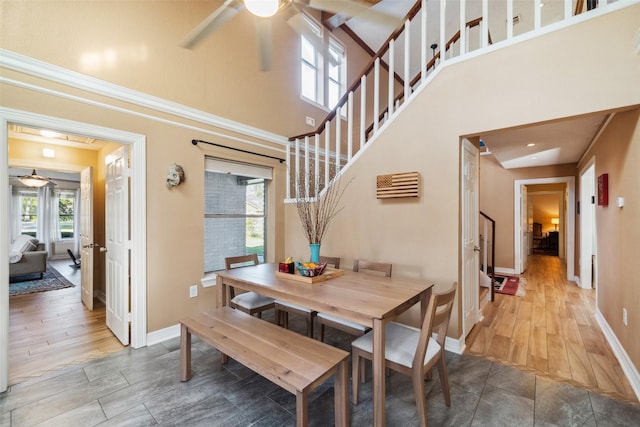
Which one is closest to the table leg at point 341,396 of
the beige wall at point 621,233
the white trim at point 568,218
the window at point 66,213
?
the beige wall at point 621,233

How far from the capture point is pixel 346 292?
6.50 feet

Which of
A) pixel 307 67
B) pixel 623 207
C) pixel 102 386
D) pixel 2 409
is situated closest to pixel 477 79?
pixel 623 207

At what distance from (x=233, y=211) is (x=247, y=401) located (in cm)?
239

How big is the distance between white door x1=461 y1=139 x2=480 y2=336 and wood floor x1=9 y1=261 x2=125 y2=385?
3588mm

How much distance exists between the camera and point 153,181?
281 centimetres

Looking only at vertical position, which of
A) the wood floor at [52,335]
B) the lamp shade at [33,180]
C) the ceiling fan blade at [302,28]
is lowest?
the wood floor at [52,335]

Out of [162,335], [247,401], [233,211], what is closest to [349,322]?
[247,401]

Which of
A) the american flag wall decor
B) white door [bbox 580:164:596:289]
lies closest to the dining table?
the american flag wall decor

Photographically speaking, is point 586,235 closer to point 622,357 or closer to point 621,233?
point 621,233

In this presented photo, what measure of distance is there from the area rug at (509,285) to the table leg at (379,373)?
12.3 ft

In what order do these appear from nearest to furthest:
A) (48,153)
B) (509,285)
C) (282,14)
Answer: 1. (282,14)
2. (48,153)
3. (509,285)

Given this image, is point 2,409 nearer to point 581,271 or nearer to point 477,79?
point 477,79

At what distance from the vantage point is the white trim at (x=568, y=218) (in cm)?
555

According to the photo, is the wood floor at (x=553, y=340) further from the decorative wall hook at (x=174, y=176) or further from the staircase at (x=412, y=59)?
the decorative wall hook at (x=174, y=176)
